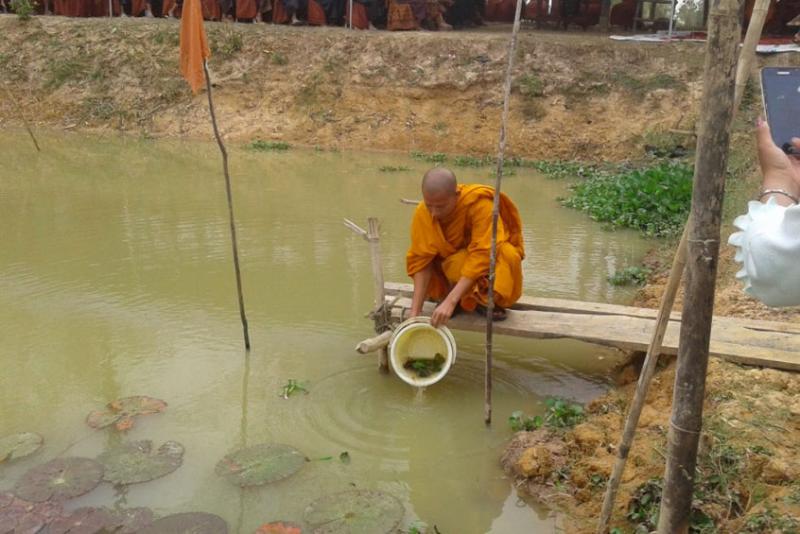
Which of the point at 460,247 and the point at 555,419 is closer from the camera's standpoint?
the point at 555,419

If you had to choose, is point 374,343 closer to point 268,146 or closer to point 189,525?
point 189,525

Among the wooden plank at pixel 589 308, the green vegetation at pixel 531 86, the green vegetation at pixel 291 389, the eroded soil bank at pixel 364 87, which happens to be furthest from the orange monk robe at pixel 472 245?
the green vegetation at pixel 531 86

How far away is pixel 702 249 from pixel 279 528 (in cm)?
207

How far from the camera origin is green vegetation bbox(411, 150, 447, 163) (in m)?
12.3

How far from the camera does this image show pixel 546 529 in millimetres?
3164

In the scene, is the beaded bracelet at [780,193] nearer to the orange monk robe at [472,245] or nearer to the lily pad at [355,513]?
the lily pad at [355,513]

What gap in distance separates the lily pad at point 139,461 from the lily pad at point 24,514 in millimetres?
289

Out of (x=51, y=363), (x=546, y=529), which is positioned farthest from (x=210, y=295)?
(x=546, y=529)

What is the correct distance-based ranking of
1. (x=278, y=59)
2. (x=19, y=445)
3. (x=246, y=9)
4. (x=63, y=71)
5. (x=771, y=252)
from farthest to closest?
1. (x=246, y=9)
2. (x=63, y=71)
3. (x=278, y=59)
4. (x=19, y=445)
5. (x=771, y=252)

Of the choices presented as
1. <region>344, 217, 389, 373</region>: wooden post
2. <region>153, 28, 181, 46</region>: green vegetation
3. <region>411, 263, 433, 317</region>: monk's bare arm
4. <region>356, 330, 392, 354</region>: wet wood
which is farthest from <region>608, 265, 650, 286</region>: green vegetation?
<region>153, 28, 181, 46</region>: green vegetation

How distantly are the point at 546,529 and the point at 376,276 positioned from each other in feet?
5.69

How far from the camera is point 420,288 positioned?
4.36m

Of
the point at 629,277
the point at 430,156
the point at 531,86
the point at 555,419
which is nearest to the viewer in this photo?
the point at 555,419

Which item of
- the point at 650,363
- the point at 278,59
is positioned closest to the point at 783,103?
the point at 650,363
